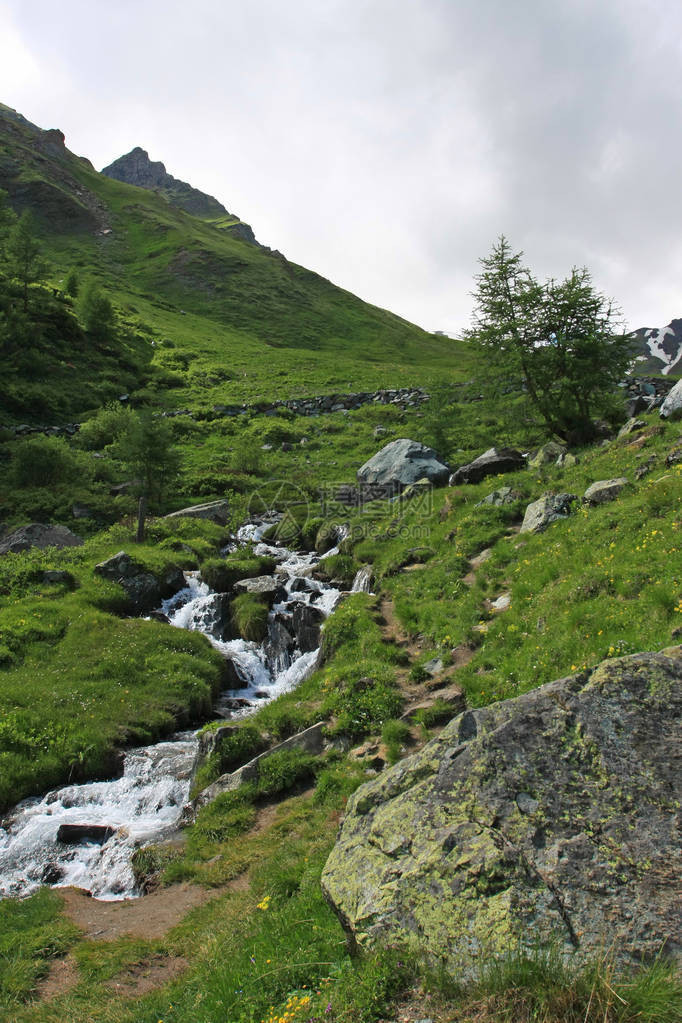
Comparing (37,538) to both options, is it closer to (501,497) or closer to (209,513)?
(209,513)

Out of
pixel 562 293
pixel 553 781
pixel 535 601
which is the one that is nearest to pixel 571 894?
pixel 553 781

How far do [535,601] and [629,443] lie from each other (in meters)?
11.5

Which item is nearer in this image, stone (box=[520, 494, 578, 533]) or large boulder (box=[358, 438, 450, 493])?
stone (box=[520, 494, 578, 533])

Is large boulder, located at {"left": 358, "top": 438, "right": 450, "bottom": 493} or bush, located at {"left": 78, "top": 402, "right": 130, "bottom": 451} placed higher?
bush, located at {"left": 78, "top": 402, "right": 130, "bottom": 451}

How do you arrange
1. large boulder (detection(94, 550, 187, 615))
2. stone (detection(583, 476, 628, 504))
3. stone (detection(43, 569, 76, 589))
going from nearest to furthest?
stone (detection(583, 476, 628, 504))
stone (detection(43, 569, 76, 589))
large boulder (detection(94, 550, 187, 615))

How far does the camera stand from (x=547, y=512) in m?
18.7

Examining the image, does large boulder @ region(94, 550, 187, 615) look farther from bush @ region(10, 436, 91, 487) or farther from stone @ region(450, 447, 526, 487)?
stone @ region(450, 447, 526, 487)

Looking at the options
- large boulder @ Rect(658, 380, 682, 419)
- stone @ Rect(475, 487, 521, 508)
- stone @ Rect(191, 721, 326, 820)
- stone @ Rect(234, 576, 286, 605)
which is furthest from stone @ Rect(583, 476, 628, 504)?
stone @ Rect(234, 576, 286, 605)

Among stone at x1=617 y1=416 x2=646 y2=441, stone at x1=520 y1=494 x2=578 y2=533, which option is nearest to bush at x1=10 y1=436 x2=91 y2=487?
stone at x1=520 y1=494 x2=578 y2=533

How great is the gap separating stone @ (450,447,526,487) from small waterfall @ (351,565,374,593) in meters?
7.61

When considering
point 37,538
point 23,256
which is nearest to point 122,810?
point 37,538

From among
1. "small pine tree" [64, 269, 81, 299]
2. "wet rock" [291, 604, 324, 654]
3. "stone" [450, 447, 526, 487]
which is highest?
"small pine tree" [64, 269, 81, 299]

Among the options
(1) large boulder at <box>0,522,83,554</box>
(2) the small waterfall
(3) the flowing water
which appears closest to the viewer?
(3) the flowing water

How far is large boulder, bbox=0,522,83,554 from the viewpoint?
2683 cm
